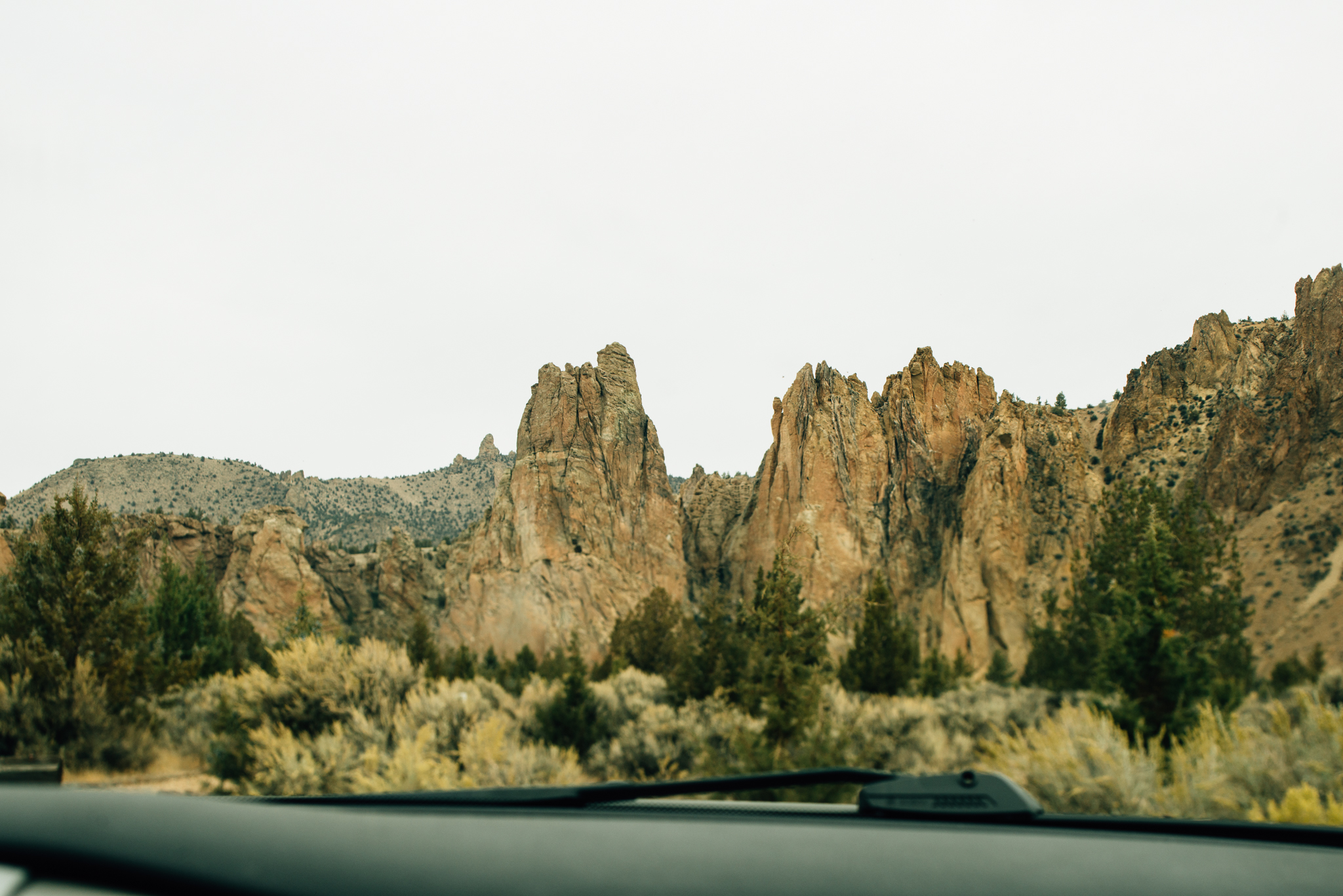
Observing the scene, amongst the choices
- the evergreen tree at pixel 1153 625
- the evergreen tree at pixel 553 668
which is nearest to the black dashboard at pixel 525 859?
the evergreen tree at pixel 1153 625

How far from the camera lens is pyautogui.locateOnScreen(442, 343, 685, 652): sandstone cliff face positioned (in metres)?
61.4

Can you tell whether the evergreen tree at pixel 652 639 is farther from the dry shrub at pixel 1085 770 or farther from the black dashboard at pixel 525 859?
the black dashboard at pixel 525 859

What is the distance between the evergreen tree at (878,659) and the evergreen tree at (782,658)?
5.93ft

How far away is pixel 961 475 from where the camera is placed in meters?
66.8

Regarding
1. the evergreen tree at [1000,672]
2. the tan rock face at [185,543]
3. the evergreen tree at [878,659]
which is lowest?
the evergreen tree at [1000,672]

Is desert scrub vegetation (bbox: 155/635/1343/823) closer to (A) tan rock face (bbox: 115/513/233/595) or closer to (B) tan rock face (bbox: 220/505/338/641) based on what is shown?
(B) tan rock face (bbox: 220/505/338/641)

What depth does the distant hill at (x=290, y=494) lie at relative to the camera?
98.8 m

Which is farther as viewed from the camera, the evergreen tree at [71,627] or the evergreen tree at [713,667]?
the evergreen tree at [713,667]

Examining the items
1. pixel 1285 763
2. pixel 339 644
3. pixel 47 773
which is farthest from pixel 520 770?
pixel 47 773

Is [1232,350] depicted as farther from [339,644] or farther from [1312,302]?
[339,644]

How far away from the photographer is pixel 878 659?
22.0 metres

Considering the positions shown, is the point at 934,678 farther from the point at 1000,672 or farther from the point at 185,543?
the point at 185,543

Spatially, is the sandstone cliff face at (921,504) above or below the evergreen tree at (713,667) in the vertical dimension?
above

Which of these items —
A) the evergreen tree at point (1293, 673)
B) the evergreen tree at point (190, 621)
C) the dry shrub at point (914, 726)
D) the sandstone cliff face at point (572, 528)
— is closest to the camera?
the dry shrub at point (914, 726)
